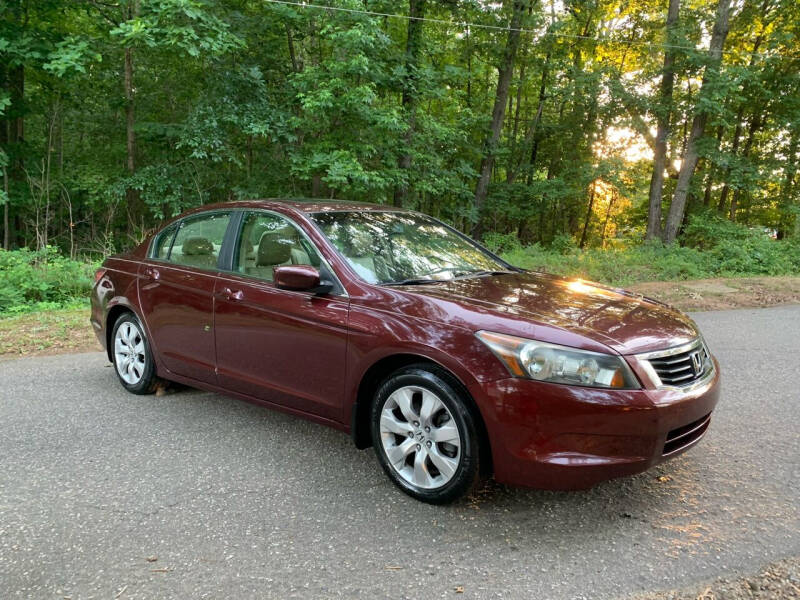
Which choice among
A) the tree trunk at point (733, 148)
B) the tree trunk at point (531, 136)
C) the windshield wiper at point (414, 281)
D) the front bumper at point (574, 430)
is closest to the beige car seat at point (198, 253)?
the windshield wiper at point (414, 281)

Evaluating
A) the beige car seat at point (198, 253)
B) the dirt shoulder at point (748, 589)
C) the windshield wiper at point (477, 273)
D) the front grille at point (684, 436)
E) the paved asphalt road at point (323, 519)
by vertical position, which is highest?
the windshield wiper at point (477, 273)

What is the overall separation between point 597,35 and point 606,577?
25.9 m

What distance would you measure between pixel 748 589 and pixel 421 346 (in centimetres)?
168

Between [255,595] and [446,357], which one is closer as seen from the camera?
[255,595]

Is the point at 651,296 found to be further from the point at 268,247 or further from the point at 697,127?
the point at 697,127

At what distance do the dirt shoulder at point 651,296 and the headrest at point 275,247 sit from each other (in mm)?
3695

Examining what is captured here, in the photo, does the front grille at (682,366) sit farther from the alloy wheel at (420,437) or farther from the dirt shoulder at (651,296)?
the dirt shoulder at (651,296)

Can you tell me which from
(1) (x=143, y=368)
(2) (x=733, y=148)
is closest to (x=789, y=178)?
(2) (x=733, y=148)

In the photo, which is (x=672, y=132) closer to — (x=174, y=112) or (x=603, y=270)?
(x=603, y=270)

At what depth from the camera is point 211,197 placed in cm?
1628

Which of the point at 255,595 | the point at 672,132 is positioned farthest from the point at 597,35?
the point at 255,595

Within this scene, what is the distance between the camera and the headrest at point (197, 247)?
423 centimetres

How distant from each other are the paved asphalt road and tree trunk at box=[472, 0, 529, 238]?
18201mm

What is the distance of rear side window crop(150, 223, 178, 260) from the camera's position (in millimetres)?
4637
